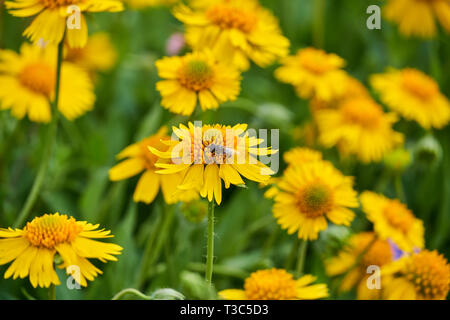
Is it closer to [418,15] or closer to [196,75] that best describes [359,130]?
[196,75]

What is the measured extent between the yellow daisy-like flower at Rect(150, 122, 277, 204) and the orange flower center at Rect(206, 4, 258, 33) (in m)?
0.33

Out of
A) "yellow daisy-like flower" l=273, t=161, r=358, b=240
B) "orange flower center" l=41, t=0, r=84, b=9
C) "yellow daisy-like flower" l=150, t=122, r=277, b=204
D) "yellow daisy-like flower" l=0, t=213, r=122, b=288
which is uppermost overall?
"orange flower center" l=41, t=0, r=84, b=9

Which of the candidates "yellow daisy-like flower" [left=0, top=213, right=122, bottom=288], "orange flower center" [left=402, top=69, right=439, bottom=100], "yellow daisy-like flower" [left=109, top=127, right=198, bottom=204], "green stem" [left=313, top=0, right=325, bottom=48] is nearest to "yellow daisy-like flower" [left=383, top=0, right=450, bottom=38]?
"green stem" [left=313, top=0, right=325, bottom=48]

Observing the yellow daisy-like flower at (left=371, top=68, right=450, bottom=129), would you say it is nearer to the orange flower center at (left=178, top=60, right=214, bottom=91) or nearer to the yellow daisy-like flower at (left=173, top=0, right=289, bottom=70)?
the yellow daisy-like flower at (left=173, top=0, right=289, bottom=70)

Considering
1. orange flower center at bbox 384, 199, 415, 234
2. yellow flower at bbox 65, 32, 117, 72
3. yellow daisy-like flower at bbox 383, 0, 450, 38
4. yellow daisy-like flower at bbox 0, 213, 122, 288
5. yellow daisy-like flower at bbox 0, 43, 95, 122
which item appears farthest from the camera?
yellow daisy-like flower at bbox 383, 0, 450, 38

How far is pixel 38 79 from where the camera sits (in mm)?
1148

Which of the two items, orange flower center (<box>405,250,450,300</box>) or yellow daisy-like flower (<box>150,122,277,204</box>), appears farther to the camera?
orange flower center (<box>405,250,450,300</box>)

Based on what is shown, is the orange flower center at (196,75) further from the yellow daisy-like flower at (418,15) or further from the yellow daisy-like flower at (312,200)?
the yellow daisy-like flower at (418,15)

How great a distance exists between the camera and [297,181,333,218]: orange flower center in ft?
2.78

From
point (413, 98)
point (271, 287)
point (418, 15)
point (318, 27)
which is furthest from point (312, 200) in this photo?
point (418, 15)

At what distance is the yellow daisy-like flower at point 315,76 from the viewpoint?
1.24 meters

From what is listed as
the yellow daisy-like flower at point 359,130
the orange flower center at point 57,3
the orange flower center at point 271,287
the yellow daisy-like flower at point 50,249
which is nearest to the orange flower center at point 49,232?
the yellow daisy-like flower at point 50,249

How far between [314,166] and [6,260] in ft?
1.47

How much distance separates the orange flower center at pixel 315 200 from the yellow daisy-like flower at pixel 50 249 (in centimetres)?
28
